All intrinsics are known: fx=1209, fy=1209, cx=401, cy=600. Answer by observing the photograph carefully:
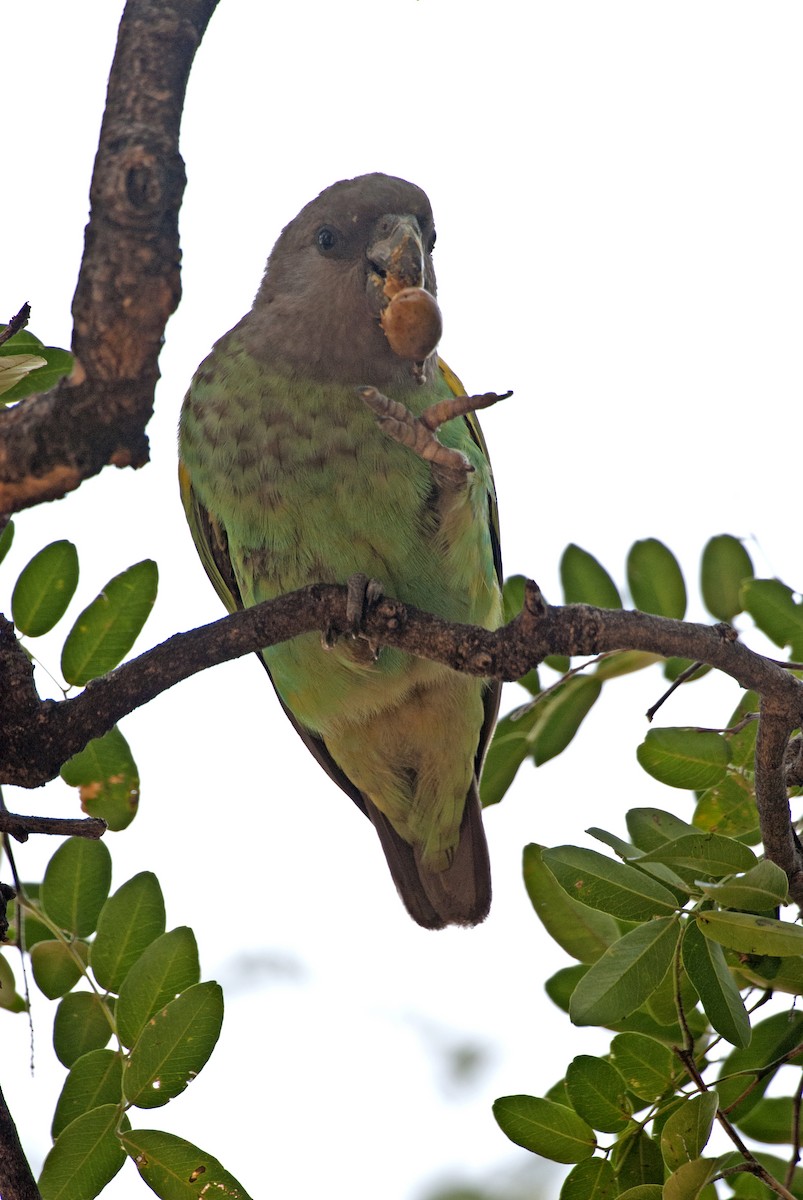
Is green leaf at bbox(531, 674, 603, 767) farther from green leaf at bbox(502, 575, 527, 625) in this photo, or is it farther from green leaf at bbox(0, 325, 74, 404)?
green leaf at bbox(0, 325, 74, 404)

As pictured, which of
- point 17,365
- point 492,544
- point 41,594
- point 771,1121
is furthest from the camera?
point 492,544

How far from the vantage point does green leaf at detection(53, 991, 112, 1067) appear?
8.29 feet

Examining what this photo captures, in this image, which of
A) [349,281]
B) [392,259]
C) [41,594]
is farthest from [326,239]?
[41,594]

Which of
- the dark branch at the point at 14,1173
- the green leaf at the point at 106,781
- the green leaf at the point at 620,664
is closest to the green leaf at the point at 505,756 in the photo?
the green leaf at the point at 620,664

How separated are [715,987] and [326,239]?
7.76 ft

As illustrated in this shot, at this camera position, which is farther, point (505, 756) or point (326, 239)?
point (326, 239)

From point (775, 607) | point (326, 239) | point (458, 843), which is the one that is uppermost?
point (326, 239)

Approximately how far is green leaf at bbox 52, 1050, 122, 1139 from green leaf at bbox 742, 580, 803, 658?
1.73 m

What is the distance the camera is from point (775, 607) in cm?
288

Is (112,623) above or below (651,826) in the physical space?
above

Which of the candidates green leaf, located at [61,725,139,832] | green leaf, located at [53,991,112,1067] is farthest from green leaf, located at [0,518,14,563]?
green leaf, located at [53,991,112,1067]

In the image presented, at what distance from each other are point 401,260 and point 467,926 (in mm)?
2121

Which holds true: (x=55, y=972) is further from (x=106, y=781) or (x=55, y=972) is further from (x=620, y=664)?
(x=620, y=664)

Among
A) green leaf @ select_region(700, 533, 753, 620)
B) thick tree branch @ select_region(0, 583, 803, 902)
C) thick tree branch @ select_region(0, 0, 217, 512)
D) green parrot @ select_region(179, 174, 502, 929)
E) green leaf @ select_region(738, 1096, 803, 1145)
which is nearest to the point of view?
thick tree branch @ select_region(0, 0, 217, 512)
